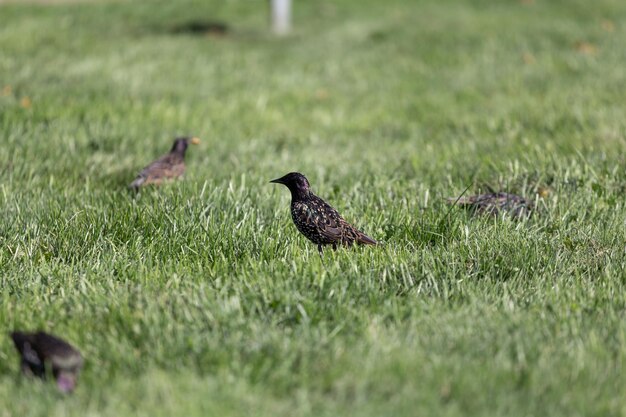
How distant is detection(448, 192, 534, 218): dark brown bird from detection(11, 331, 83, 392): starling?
253 cm

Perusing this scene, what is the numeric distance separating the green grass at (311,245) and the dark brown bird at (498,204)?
131 millimetres

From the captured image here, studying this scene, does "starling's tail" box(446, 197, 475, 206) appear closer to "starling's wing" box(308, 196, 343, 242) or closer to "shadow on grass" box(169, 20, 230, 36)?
"starling's wing" box(308, 196, 343, 242)

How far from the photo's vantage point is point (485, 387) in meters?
2.84

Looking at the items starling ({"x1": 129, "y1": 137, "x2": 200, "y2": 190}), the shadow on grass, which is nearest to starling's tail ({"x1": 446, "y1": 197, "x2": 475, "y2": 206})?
starling ({"x1": 129, "y1": 137, "x2": 200, "y2": 190})

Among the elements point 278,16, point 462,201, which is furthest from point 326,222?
point 278,16

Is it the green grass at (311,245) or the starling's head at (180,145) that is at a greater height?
the starling's head at (180,145)

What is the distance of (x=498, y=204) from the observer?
480cm

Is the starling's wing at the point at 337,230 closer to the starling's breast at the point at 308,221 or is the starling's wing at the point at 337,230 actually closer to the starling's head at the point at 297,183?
the starling's breast at the point at 308,221

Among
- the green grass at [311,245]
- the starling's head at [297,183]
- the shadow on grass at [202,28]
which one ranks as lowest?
the green grass at [311,245]

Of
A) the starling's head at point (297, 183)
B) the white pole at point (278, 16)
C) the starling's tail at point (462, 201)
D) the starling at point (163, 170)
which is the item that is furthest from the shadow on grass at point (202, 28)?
the starling's head at point (297, 183)

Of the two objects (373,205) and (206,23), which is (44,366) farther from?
(206,23)

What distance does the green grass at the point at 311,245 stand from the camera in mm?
2867

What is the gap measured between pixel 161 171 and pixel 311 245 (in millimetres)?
1681

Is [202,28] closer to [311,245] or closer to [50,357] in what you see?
[311,245]
